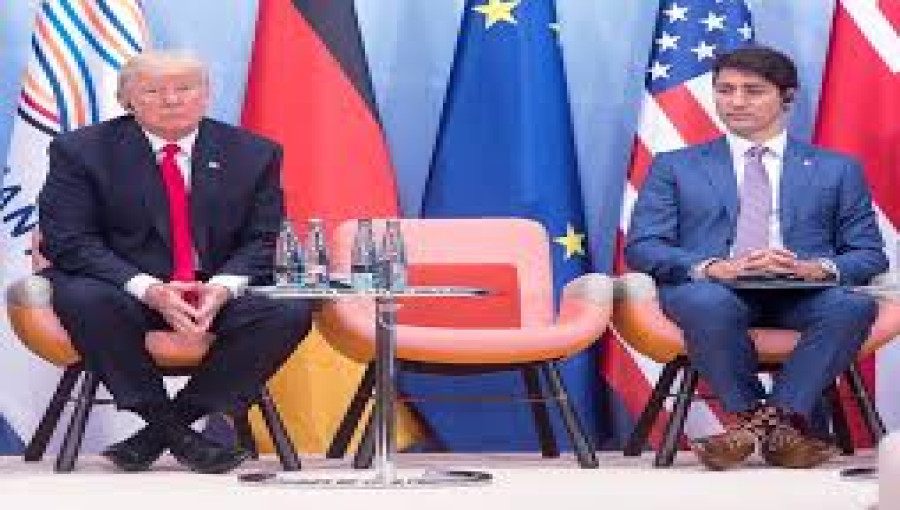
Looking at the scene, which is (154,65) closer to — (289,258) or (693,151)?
(289,258)

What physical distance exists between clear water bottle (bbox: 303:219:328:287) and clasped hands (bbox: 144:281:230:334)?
A: 67cm

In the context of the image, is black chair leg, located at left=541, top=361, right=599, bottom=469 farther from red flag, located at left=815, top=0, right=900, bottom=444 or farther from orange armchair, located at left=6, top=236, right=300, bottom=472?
red flag, located at left=815, top=0, right=900, bottom=444

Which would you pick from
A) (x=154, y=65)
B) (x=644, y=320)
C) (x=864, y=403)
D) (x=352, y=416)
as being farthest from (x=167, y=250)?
(x=864, y=403)

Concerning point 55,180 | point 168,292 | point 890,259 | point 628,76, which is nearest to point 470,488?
point 168,292

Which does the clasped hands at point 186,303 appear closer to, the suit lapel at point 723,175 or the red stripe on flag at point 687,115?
the suit lapel at point 723,175

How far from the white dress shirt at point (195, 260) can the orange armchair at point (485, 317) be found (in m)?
0.32

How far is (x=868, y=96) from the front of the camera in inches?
272

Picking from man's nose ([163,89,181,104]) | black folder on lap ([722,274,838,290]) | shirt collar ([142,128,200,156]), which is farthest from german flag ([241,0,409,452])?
black folder on lap ([722,274,838,290])

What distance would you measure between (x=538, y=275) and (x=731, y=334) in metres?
0.75

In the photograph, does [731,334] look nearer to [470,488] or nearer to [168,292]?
[470,488]

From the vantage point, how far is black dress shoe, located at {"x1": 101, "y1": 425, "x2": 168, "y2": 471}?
19.0 ft

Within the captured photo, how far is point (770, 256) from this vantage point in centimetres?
597

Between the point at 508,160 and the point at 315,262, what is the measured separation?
186 centimetres

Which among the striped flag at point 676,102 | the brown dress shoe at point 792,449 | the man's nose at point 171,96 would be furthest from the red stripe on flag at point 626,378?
the man's nose at point 171,96
